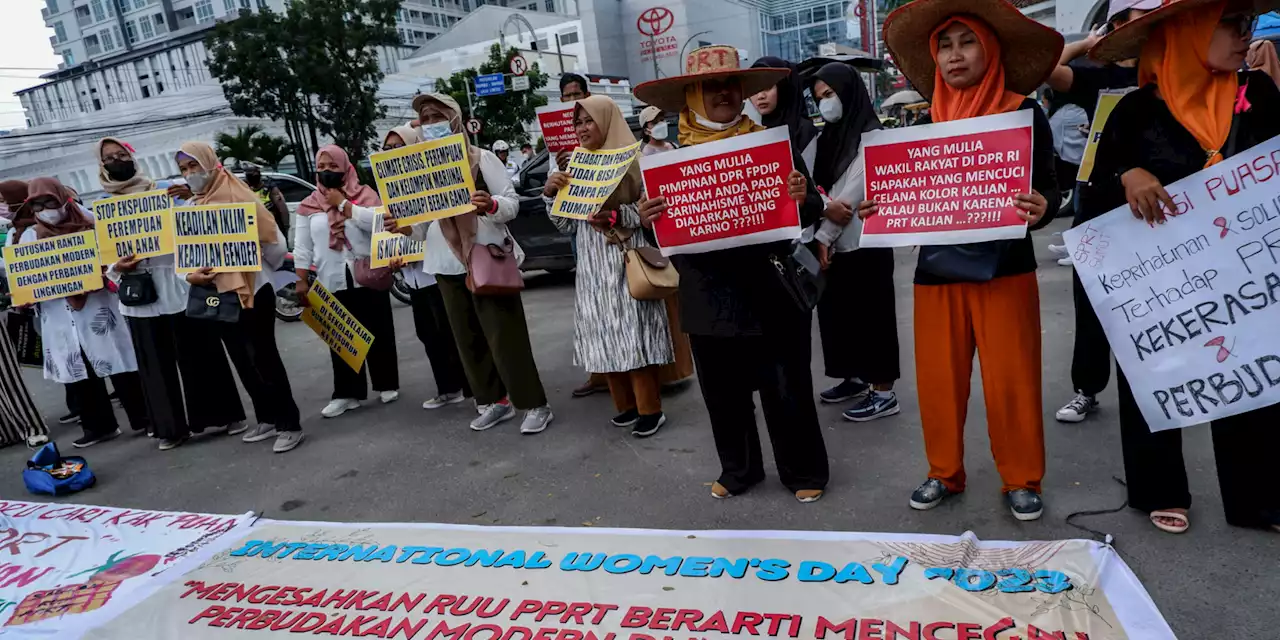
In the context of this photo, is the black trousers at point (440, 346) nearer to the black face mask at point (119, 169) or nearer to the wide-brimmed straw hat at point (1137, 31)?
the black face mask at point (119, 169)

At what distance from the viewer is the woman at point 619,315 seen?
12.7 ft

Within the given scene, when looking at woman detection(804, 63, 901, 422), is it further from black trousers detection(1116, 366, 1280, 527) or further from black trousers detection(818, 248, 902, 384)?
black trousers detection(1116, 366, 1280, 527)

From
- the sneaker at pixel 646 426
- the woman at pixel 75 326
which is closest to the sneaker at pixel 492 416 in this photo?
the sneaker at pixel 646 426

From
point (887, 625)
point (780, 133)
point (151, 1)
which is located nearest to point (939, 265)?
point (780, 133)

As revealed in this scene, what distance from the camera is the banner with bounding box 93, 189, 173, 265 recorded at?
4508 mm

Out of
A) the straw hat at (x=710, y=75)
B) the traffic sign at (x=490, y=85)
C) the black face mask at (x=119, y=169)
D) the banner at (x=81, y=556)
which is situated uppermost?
the traffic sign at (x=490, y=85)

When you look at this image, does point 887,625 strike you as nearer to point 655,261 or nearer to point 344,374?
point 655,261

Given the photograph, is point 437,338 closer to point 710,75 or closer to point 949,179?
point 710,75

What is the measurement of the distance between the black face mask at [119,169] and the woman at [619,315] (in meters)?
2.75

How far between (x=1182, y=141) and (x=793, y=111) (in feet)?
5.50

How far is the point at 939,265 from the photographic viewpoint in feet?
8.60

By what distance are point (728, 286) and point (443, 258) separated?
80.7 inches

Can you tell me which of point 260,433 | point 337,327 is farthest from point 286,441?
point 337,327

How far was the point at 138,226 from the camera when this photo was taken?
14.9 ft
